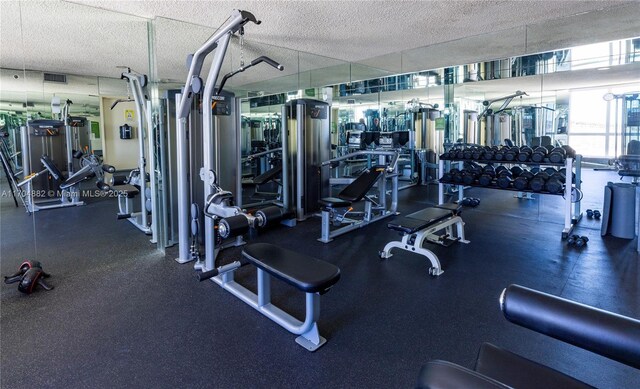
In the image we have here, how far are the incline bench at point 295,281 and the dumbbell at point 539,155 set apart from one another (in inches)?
122

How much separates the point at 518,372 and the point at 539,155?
3.47 meters

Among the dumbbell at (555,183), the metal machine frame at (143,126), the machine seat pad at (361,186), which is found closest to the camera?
the metal machine frame at (143,126)

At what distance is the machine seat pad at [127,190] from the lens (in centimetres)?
403

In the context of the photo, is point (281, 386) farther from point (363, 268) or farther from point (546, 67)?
point (546, 67)

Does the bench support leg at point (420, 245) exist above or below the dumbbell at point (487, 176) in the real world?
below

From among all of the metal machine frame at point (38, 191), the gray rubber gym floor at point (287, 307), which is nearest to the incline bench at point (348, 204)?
the gray rubber gym floor at point (287, 307)

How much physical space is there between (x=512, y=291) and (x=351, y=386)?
88 cm

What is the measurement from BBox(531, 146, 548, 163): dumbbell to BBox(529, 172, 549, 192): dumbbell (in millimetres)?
170

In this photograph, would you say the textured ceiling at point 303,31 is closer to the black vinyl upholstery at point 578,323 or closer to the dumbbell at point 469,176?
the dumbbell at point 469,176

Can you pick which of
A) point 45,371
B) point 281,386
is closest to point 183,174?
point 45,371

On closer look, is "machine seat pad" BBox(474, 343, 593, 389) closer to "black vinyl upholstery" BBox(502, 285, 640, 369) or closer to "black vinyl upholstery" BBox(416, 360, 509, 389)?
"black vinyl upholstery" BBox(502, 285, 640, 369)

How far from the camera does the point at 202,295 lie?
2.36m

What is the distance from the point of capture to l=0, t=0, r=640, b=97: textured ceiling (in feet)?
10.7

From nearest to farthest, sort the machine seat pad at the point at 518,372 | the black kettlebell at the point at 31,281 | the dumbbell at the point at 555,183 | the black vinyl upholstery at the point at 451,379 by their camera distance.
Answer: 1. the black vinyl upholstery at the point at 451,379
2. the machine seat pad at the point at 518,372
3. the black kettlebell at the point at 31,281
4. the dumbbell at the point at 555,183
